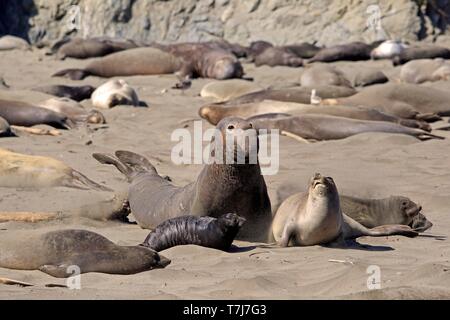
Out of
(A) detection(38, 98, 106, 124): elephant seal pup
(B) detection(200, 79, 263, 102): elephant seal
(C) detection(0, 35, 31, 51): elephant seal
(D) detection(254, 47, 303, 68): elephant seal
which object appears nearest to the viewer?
(A) detection(38, 98, 106, 124): elephant seal pup

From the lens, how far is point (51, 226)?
6.45 m

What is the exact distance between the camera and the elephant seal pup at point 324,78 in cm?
1377

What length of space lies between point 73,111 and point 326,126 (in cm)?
287

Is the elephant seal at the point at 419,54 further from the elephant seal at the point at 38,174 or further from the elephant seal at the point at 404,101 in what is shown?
the elephant seal at the point at 38,174

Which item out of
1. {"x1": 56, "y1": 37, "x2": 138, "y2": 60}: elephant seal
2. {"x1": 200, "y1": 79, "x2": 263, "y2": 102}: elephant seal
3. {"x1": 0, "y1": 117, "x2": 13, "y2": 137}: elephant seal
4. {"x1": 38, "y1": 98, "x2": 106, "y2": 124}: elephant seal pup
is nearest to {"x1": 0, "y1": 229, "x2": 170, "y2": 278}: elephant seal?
{"x1": 0, "y1": 117, "x2": 13, "y2": 137}: elephant seal

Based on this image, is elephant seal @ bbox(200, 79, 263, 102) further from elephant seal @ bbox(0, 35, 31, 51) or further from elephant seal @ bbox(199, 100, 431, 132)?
elephant seal @ bbox(0, 35, 31, 51)

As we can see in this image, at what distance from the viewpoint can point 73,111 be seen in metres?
11.4

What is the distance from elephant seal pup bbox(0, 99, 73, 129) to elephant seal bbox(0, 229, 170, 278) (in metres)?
5.21

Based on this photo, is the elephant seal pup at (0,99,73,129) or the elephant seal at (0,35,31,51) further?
the elephant seal at (0,35,31,51)

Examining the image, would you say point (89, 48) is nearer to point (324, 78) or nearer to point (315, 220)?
point (324, 78)

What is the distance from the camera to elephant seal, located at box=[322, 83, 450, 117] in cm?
1155
